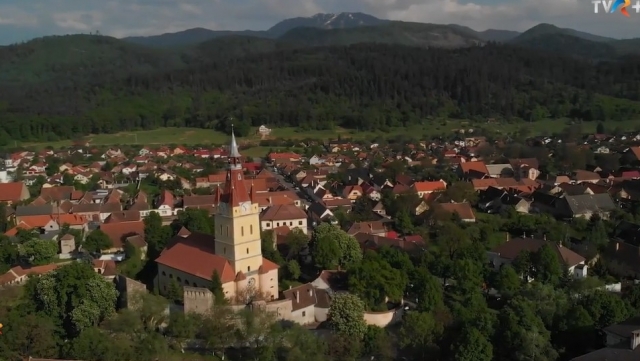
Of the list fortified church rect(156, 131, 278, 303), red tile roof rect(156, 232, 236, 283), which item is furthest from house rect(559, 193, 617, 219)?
red tile roof rect(156, 232, 236, 283)

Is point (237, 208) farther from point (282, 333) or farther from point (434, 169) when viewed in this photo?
point (434, 169)

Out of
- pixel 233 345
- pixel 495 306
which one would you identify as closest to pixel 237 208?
pixel 233 345

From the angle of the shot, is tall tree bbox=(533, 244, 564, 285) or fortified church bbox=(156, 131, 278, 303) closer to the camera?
fortified church bbox=(156, 131, 278, 303)

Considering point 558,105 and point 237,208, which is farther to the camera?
point 558,105

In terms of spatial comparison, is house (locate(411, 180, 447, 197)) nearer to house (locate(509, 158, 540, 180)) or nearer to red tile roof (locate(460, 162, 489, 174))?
red tile roof (locate(460, 162, 489, 174))

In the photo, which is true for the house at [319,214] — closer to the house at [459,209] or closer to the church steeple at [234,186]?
the house at [459,209]

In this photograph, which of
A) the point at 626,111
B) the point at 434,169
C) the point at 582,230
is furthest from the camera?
the point at 626,111
